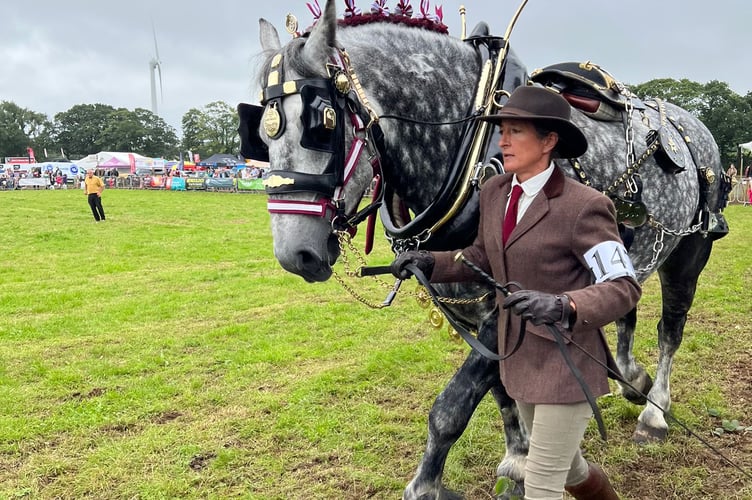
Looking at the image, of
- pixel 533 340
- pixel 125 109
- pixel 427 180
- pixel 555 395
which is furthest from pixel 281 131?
pixel 125 109

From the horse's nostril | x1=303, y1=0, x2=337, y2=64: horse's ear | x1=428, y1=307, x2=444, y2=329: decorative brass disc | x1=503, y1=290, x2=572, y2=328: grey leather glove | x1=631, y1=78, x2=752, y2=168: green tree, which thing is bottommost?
x1=428, y1=307, x2=444, y2=329: decorative brass disc

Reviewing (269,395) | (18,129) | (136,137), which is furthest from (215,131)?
(269,395)

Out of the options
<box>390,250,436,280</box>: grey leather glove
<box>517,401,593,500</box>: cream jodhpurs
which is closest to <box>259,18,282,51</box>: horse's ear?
<box>390,250,436,280</box>: grey leather glove

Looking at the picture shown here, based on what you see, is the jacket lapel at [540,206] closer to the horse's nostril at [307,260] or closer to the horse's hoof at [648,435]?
the horse's nostril at [307,260]

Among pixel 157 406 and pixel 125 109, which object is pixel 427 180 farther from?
pixel 125 109

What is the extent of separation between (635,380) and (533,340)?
8.91 feet

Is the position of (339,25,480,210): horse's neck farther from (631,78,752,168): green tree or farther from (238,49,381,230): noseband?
(631,78,752,168): green tree

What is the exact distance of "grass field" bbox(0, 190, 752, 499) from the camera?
358 centimetres

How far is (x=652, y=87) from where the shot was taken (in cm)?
6034

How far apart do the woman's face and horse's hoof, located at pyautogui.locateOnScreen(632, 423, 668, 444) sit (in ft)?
9.24

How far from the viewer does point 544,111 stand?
2.04m

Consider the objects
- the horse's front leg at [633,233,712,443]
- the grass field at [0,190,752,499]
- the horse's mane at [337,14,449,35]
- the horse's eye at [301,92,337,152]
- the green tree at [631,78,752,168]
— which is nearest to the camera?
the horse's eye at [301,92,337,152]

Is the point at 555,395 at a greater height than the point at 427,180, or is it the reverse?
the point at 427,180

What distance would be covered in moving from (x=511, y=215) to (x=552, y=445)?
34.6 inches
